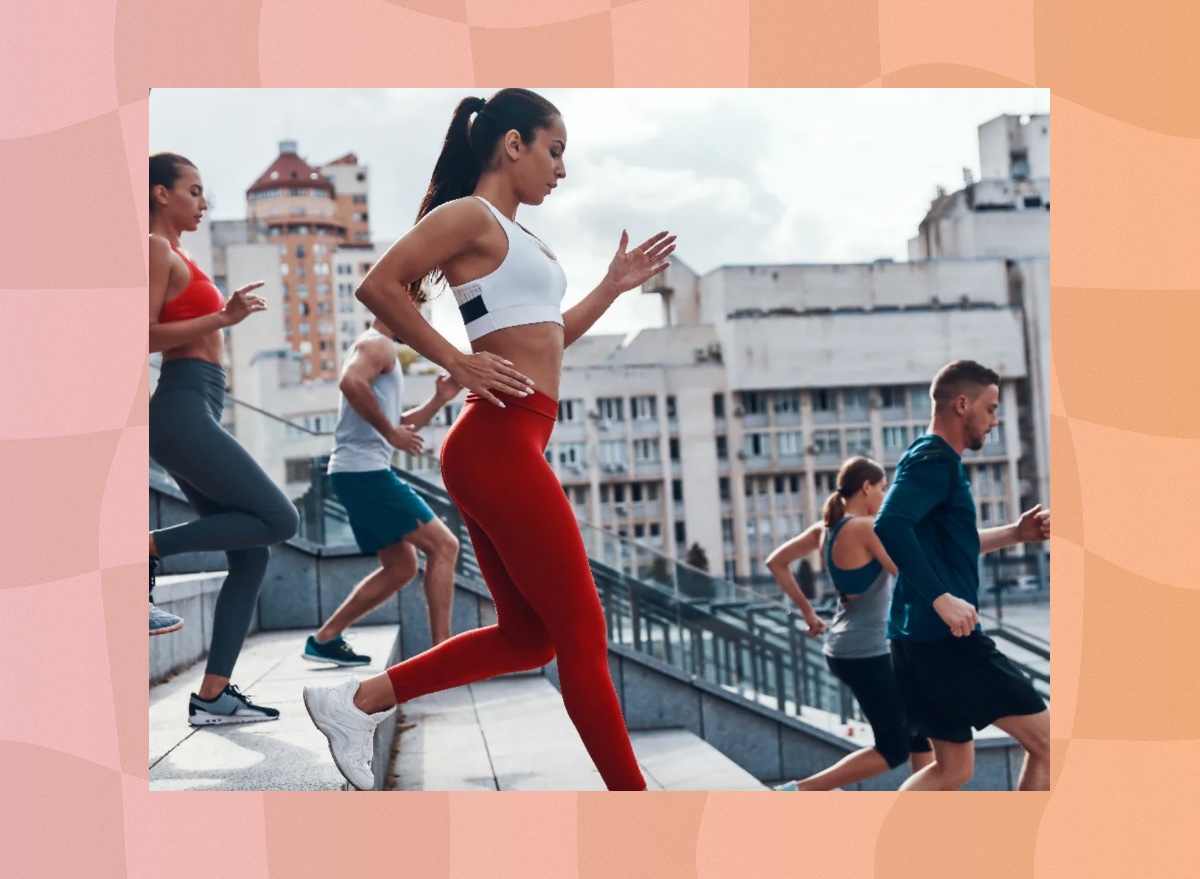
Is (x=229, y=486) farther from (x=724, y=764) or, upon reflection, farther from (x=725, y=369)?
(x=725, y=369)

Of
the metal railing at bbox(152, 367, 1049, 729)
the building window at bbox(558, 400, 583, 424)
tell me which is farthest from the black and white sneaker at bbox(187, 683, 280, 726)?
the building window at bbox(558, 400, 583, 424)

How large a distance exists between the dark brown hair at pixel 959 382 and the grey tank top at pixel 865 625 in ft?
5.85

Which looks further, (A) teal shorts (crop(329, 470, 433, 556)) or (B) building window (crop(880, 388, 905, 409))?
(B) building window (crop(880, 388, 905, 409))

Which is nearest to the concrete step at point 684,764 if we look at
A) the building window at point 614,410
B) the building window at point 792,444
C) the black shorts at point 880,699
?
the black shorts at point 880,699

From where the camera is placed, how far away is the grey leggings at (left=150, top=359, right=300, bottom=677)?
4488mm

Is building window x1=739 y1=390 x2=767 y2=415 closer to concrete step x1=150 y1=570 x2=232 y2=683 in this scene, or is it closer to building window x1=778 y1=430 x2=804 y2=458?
building window x1=778 y1=430 x2=804 y2=458

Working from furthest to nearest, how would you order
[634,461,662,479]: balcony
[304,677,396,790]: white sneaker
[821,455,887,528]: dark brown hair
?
[634,461,662,479]: balcony, [821,455,887,528]: dark brown hair, [304,677,396,790]: white sneaker

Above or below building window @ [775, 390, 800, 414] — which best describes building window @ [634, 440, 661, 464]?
below

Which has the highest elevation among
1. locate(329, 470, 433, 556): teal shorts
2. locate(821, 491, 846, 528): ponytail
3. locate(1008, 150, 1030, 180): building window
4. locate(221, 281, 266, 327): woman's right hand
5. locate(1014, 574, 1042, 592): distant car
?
locate(1008, 150, 1030, 180): building window

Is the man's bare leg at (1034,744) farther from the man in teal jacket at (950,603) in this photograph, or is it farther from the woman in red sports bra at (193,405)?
the woman in red sports bra at (193,405)

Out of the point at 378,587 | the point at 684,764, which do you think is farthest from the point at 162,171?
the point at 684,764

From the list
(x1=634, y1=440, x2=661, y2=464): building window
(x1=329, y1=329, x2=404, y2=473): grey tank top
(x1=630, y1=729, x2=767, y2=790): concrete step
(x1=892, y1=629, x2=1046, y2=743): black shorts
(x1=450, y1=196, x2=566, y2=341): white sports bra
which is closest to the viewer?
(x1=450, y1=196, x2=566, y2=341): white sports bra

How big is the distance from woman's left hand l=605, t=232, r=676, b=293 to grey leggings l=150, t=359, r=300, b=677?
1.49m

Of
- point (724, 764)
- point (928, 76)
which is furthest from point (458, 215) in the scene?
point (724, 764)
